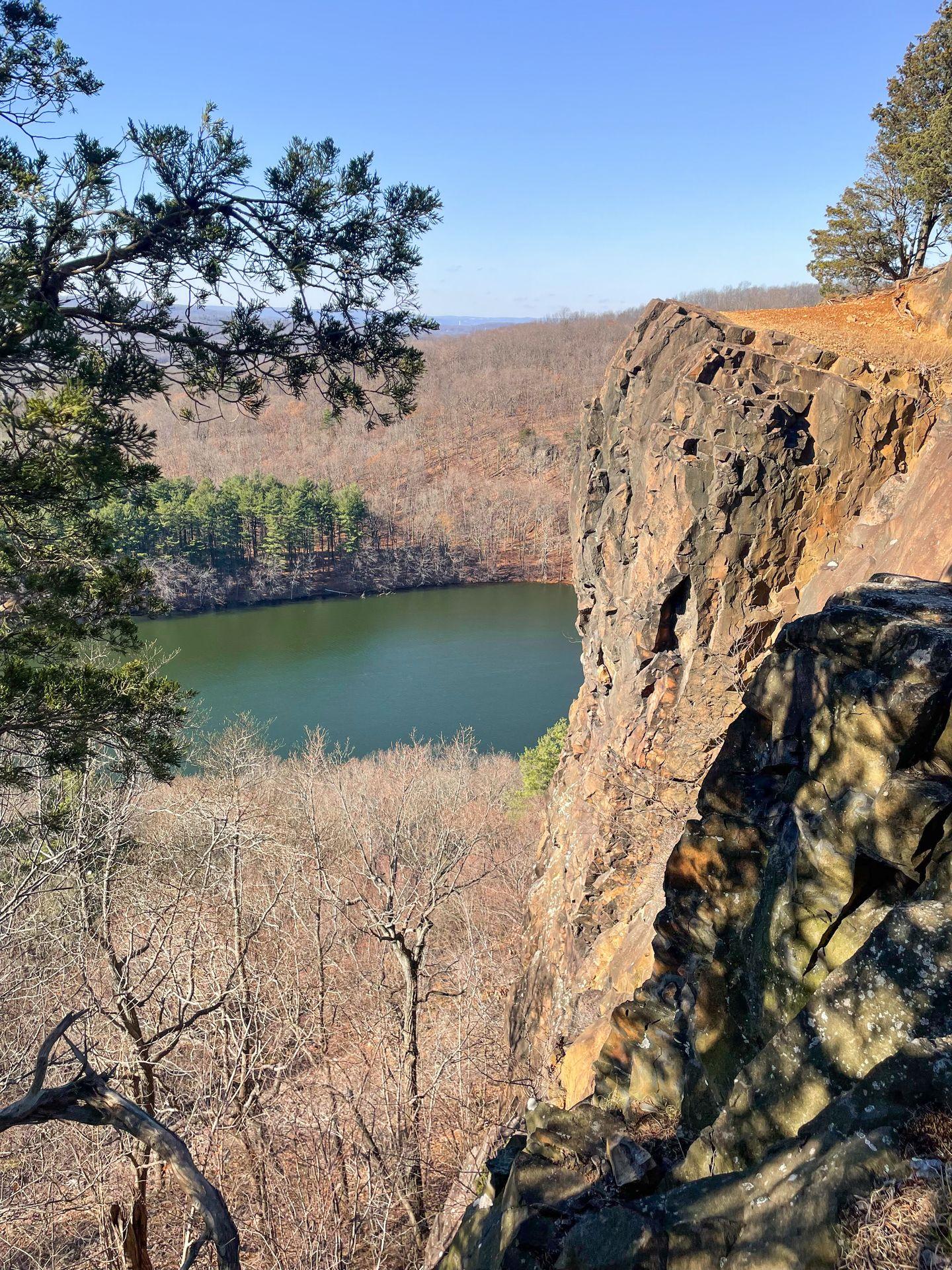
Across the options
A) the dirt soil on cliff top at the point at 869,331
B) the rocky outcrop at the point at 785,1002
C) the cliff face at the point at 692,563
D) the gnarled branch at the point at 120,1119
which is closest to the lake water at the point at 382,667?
the dirt soil on cliff top at the point at 869,331

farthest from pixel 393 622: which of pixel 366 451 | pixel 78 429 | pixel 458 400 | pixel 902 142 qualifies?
pixel 458 400

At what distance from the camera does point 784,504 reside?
847cm

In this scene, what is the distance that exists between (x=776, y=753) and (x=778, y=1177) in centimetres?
212

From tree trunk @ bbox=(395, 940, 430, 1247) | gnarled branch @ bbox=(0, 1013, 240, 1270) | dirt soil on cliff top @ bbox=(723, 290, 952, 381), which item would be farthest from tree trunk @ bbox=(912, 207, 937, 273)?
gnarled branch @ bbox=(0, 1013, 240, 1270)

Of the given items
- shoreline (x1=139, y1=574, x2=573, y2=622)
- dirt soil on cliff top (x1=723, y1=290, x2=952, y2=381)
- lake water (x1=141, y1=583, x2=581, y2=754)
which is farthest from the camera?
shoreline (x1=139, y1=574, x2=573, y2=622)

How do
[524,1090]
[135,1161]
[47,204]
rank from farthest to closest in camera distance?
[524,1090] → [135,1161] → [47,204]

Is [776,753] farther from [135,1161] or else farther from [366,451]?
[366,451]

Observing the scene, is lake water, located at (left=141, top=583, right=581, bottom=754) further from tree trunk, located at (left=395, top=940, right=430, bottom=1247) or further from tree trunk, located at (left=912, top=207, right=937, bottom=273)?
tree trunk, located at (left=395, top=940, right=430, bottom=1247)

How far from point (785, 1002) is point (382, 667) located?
31.7 metres

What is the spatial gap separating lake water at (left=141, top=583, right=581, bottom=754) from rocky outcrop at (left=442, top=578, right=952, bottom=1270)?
71.2 feet

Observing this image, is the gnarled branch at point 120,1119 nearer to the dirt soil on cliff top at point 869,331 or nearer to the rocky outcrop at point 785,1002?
the rocky outcrop at point 785,1002

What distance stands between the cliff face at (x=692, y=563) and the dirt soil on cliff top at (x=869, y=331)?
0.47 metres

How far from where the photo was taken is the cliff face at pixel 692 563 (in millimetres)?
8047

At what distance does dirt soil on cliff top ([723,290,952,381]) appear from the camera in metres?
8.95
